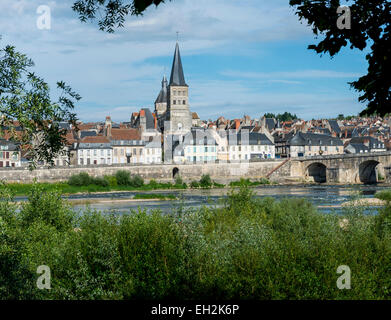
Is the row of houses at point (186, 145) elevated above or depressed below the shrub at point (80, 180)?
above

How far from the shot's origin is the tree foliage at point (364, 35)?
14.7 feet

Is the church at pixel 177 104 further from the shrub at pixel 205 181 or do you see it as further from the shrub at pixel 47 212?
the shrub at pixel 47 212

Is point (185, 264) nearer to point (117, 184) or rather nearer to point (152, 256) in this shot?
point (152, 256)

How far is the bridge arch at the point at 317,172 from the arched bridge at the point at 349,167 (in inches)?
40.3

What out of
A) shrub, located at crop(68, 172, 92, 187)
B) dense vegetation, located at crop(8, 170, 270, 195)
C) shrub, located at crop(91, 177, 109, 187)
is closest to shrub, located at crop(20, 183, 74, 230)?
dense vegetation, located at crop(8, 170, 270, 195)

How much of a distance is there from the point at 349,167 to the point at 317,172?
30.2 feet

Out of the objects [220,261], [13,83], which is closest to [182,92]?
[220,261]

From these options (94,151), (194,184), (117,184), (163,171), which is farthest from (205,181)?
(94,151)

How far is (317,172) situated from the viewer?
73438mm

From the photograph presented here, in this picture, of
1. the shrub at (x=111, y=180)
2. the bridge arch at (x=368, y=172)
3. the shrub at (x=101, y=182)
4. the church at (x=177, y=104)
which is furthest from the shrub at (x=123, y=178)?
the bridge arch at (x=368, y=172)

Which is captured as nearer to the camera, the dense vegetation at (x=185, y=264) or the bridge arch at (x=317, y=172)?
the dense vegetation at (x=185, y=264)

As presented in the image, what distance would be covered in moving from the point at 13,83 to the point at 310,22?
4.27 m

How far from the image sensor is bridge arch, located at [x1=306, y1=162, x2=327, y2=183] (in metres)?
71.8
